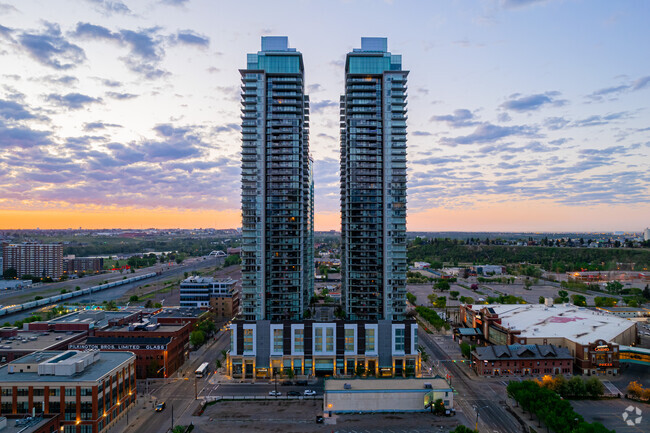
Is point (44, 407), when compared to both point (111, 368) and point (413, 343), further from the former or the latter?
point (413, 343)

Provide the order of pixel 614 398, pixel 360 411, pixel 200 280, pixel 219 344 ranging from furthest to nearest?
pixel 200 280 → pixel 219 344 → pixel 614 398 → pixel 360 411

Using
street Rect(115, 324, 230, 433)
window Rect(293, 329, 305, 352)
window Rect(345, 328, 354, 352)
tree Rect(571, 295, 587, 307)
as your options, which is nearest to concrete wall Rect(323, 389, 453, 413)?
window Rect(345, 328, 354, 352)

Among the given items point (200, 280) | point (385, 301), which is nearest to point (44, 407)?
point (385, 301)

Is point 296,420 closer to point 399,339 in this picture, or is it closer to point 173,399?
point 173,399

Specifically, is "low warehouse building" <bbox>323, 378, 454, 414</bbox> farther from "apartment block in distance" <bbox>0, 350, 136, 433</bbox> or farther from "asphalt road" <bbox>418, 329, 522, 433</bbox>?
"apartment block in distance" <bbox>0, 350, 136, 433</bbox>

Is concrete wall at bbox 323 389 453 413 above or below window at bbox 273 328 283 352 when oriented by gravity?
below

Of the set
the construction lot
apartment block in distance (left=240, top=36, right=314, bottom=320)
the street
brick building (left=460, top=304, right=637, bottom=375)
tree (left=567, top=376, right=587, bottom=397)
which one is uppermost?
apartment block in distance (left=240, top=36, right=314, bottom=320)

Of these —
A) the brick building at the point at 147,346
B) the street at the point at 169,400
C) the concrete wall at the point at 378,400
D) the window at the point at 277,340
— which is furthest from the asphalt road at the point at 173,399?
the concrete wall at the point at 378,400

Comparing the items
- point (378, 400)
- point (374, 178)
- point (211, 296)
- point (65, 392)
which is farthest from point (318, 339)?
point (211, 296)
